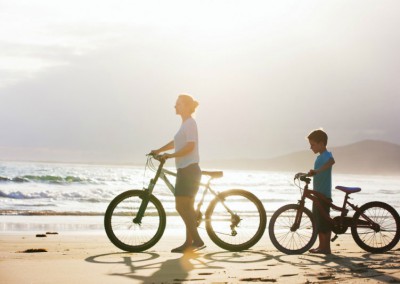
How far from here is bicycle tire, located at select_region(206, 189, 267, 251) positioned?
329 inches

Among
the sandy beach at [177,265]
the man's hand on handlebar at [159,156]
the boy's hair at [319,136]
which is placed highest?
the boy's hair at [319,136]

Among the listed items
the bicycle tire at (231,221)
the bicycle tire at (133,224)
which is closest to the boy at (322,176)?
the bicycle tire at (231,221)

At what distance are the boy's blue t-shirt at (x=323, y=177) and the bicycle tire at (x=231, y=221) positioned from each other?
0.85m

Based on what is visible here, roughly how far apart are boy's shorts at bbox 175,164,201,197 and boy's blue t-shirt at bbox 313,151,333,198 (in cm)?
166

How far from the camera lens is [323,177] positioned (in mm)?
8359

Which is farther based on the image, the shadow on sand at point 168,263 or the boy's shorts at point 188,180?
the boy's shorts at point 188,180

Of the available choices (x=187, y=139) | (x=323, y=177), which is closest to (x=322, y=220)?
(x=323, y=177)

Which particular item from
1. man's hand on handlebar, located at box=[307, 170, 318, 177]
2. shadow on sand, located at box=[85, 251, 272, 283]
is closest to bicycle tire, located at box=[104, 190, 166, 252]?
shadow on sand, located at box=[85, 251, 272, 283]

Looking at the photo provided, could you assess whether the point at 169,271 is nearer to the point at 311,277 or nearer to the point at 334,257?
the point at 311,277

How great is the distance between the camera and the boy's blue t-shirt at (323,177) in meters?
8.27

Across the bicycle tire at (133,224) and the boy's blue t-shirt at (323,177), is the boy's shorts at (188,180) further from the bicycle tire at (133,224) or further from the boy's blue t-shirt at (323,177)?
the boy's blue t-shirt at (323,177)

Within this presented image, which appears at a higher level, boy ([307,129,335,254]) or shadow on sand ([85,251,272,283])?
boy ([307,129,335,254])

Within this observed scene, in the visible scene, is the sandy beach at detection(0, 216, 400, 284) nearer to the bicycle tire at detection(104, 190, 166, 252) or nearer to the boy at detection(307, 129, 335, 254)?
the bicycle tire at detection(104, 190, 166, 252)

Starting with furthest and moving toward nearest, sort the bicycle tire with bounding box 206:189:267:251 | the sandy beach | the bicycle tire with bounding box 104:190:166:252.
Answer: the bicycle tire with bounding box 206:189:267:251 → the bicycle tire with bounding box 104:190:166:252 → the sandy beach
